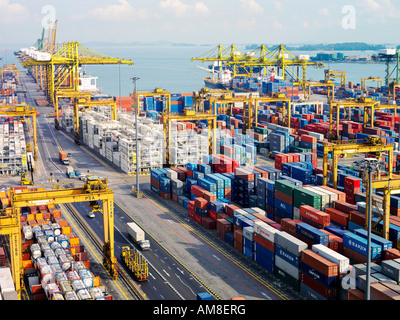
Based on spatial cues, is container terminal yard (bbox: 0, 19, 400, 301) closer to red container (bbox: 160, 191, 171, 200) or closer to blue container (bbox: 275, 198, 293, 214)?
blue container (bbox: 275, 198, 293, 214)

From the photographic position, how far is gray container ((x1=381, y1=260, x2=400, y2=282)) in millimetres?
32053

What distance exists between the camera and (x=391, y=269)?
32531mm

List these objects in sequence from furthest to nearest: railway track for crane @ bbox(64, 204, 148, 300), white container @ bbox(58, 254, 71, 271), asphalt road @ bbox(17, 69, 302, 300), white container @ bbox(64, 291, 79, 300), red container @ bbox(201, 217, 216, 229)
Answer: red container @ bbox(201, 217, 216, 229) → asphalt road @ bbox(17, 69, 302, 300) → railway track for crane @ bbox(64, 204, 148, 300) → white container @ bbox(58, 254, 71, 271) → white container @ bbox(64, 291, 79, 300)

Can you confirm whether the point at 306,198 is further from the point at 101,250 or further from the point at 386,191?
the point at 101,250

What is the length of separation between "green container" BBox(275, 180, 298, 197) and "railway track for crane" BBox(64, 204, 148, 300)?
17452 millimetres

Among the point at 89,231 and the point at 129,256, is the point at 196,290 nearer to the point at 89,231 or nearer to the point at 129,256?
the point at 129,256

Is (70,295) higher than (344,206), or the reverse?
(344,206)

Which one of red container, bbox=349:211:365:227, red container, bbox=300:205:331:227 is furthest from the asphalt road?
red container, bbox=349:211:365:227

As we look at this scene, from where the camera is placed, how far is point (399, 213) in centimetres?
4500

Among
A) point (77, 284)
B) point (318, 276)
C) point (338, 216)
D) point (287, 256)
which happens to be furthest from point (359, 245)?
point (77, 284)

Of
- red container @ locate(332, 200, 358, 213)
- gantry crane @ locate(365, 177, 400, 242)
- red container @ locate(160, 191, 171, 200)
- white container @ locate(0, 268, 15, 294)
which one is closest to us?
white container @ locate(0, 268, 15, 294)

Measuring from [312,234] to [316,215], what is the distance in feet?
14.0

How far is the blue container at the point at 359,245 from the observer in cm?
3572
